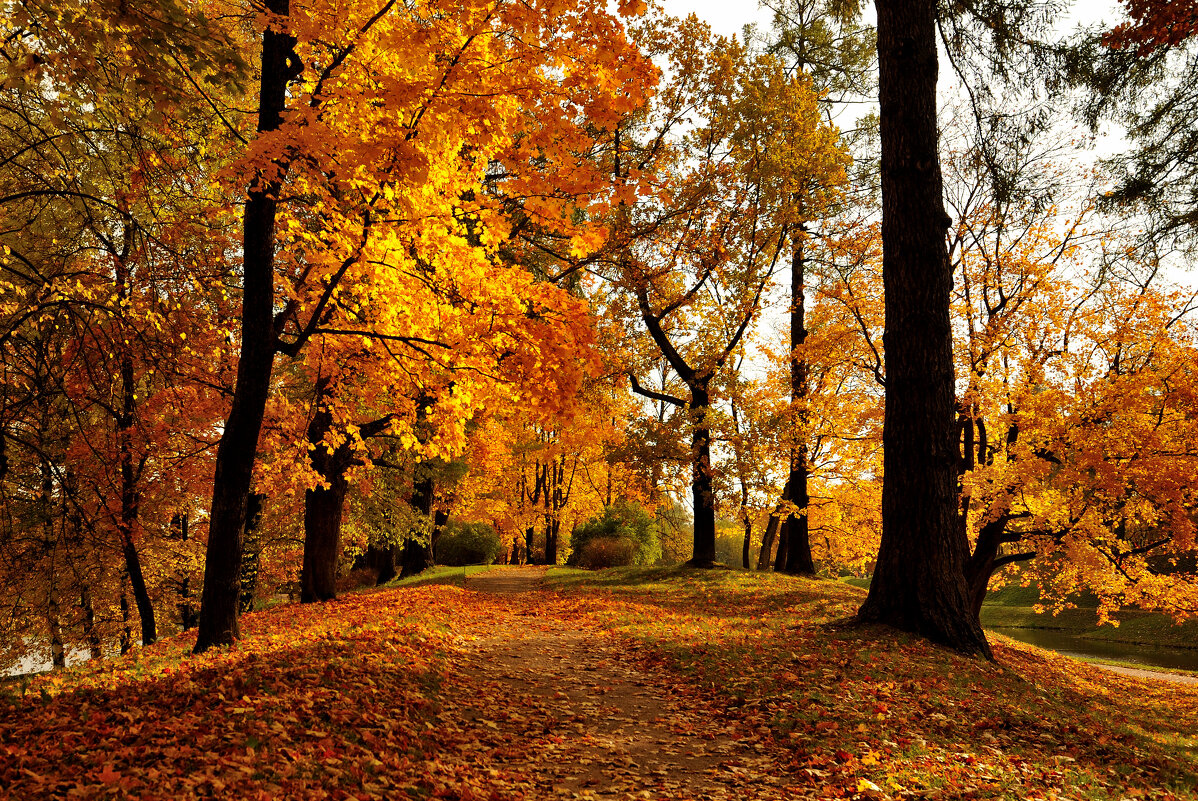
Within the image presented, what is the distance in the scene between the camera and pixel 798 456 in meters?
18.8

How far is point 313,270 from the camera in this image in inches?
325

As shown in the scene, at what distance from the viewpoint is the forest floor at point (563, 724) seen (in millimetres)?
3811

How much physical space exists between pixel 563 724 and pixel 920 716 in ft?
10.2

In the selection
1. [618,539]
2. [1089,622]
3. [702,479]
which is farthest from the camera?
[1089,622]

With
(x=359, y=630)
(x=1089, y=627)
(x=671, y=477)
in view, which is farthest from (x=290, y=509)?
(x=1089, y=627)

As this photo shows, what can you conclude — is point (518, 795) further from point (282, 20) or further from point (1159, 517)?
point (1159, 517)

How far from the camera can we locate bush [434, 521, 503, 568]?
30.9 meters

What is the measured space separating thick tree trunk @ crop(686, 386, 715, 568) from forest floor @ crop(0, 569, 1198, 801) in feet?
26.9

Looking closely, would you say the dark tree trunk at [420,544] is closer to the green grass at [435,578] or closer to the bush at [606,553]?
the green grass at [435,578]

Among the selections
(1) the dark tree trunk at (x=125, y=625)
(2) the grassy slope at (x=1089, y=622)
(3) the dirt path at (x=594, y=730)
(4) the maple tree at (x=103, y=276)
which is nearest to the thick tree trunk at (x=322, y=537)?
(4) the maple tree at (x=103, y=276)

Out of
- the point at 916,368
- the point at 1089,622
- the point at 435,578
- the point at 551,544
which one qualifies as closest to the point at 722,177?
the point at 916,368

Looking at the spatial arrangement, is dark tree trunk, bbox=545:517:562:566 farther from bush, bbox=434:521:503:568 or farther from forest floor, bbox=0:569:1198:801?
forest floor, bbox=0:569:1198:801

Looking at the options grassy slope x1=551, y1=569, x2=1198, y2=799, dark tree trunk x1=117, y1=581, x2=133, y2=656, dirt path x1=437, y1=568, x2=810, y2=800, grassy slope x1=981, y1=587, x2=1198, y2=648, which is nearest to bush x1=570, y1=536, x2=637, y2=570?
grassy slope x1=551, y1=569, x2=1198, y2=799

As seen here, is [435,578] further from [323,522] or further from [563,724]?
[563,724]
